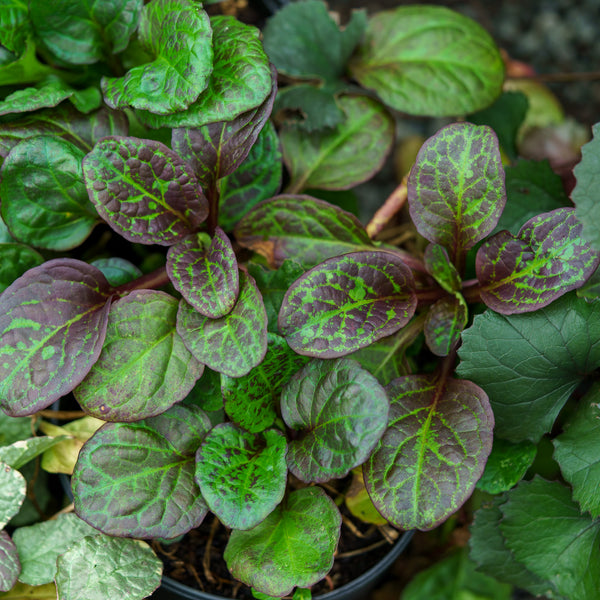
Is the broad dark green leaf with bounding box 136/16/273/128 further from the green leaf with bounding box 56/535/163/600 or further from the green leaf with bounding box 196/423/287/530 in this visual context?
the green leaf with bounding box 56/535/163/600

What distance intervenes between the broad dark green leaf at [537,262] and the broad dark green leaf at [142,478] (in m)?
0.39

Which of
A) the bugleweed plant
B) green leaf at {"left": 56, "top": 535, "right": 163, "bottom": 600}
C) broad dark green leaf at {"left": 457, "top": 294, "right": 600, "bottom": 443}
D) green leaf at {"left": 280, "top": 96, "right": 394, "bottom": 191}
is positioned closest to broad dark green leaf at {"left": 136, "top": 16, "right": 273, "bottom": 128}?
the bugleweed plant

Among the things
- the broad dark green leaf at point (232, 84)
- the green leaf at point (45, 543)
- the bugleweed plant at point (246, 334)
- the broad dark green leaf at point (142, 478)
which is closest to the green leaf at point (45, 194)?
the bugleweed plant at point (246, 334)

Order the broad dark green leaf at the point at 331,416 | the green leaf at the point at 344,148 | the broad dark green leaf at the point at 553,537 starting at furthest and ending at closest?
the green leaf at the point at 344,148, the broad dark green leaf at the point at 553,537, the broad dark green leaf at the point at 331,416

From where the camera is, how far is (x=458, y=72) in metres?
0.97

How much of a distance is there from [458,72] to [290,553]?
0.71 metres

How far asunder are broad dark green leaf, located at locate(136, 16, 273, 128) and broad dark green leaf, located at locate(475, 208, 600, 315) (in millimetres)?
323

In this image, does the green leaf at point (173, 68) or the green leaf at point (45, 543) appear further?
the green leaf at point (45, 543)

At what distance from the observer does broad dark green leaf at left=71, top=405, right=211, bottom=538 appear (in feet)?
2.29

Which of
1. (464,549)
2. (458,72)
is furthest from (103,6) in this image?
(464,549)

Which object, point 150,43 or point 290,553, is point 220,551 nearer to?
point 290,553

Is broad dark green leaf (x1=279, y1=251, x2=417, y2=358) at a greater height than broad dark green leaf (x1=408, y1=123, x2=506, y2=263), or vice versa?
broad dark green leaf (x1=408, y1=123, x2=506, y2=263)

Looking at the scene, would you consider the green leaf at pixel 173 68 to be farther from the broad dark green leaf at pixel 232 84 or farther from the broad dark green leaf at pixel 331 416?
the broad dark green leaf at pixel 331 416

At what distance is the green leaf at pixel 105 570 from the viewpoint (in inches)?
29.1
